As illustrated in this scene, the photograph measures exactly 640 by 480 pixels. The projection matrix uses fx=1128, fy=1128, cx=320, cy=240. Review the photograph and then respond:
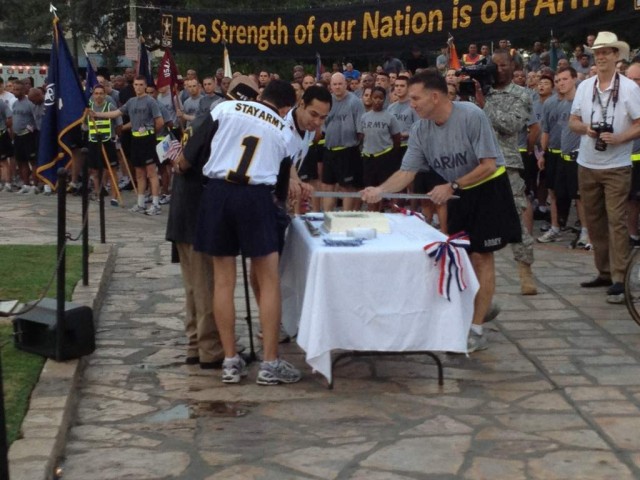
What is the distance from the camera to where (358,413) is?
6.49 m

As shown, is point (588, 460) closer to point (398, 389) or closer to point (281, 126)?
point (398, 389)

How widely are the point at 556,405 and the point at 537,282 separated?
4.07 metres

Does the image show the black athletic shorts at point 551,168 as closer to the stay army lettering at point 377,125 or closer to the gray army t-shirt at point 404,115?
the gray army t-shirt at point 404,115

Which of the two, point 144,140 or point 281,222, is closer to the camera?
point 281,222

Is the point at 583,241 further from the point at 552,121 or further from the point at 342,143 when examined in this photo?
the point at 342,143

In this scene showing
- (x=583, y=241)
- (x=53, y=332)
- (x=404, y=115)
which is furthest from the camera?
(x=404, y=115)

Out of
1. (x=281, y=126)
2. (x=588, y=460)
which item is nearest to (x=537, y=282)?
(x=281, y=126)

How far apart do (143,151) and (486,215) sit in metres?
10.3

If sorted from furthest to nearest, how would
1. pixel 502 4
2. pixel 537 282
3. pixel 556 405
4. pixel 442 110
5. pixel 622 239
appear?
pixel 502 4 → pixel 537 282 → pixel 622 239 → pixel 442 110 → pixel 556 405

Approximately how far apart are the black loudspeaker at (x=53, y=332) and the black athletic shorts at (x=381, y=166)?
7671 millimetres

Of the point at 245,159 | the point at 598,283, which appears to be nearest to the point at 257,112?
the point at 245,159

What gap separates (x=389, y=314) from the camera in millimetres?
6855

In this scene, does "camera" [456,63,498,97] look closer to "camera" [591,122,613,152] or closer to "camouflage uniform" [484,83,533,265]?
"camouflage uniform" [484,83,533,265]

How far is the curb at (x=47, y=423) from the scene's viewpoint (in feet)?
17.2
